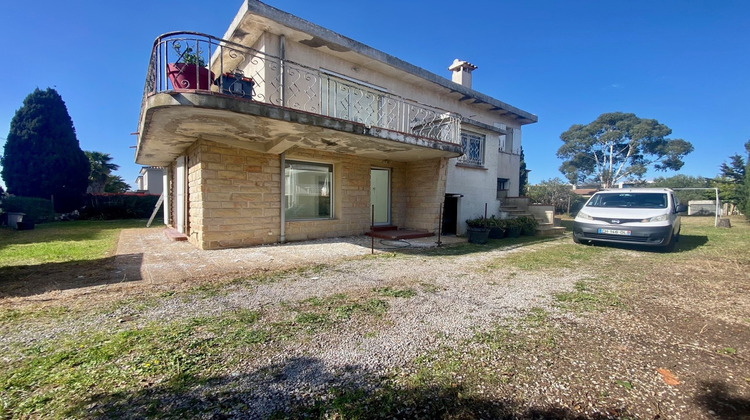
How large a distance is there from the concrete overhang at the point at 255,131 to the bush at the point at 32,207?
33.1 ft

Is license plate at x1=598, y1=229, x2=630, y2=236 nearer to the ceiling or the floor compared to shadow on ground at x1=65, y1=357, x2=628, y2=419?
nearer to the ceiling

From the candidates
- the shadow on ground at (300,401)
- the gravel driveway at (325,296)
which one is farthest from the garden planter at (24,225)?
A: the shadow on ground at (300,401)

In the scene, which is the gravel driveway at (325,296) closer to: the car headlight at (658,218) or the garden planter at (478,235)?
the garden planter at (478,235)

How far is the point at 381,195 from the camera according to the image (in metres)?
10.2

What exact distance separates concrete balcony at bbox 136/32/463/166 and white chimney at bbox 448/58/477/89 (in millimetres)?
4806

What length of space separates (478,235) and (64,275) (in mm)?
8605

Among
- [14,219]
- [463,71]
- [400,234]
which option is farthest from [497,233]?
[14,219]

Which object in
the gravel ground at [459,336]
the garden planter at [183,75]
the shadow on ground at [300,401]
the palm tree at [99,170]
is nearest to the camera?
the shadow on ground at [300,401]

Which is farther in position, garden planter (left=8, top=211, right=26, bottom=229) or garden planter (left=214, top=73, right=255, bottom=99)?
garden planter (left=8, top=211, right=26, bottom=229)

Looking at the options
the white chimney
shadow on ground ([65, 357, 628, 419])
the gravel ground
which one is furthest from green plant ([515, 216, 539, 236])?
shadow on ground ([65, 357, 628, 419])

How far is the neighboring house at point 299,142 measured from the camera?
5273mm

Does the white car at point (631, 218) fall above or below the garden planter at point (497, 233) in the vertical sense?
above

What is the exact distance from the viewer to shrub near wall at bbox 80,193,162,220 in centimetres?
1557

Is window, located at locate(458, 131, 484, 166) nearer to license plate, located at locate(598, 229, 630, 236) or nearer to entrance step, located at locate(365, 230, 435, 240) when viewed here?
entrance step, located at locate(365, 230, 435, 240)
